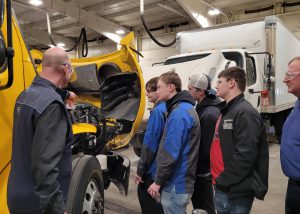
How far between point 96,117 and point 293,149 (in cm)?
237

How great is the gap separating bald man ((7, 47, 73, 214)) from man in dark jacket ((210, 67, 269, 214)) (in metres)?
1.22

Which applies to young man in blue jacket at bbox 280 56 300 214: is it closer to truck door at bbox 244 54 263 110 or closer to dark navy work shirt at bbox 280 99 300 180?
dark navy work shirt at bbox 280 99 300 180

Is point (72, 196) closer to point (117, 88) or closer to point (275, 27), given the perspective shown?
point (117, 88)

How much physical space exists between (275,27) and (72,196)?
20.8 ft

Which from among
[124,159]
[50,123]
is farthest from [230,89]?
[124,159]

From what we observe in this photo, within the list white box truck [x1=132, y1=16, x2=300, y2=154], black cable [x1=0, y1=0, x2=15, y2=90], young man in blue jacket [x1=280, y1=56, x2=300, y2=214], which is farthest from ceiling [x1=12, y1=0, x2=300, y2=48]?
black cable [x1=0, y1=0, x2=15, y2=90]

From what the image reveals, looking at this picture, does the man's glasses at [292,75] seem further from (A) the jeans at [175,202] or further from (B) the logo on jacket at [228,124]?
(A) the jeans at [175,202]

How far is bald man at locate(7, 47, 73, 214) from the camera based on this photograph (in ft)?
5.16

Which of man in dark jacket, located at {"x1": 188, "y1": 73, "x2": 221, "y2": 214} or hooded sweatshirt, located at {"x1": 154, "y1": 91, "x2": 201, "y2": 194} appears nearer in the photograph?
hooded sweatshirt, located at {"x1": 154, "y1": 91, "x2": 201, "y2": 194}

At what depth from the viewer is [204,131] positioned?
9.87 ft

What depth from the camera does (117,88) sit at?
4363 mm

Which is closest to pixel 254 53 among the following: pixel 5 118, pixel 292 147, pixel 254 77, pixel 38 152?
pixel 254 77

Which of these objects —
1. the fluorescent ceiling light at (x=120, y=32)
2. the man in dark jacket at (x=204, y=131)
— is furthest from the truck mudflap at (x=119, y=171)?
the fluorescent ceiling light at (x=120, y=32)

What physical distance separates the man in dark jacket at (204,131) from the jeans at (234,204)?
62cm
